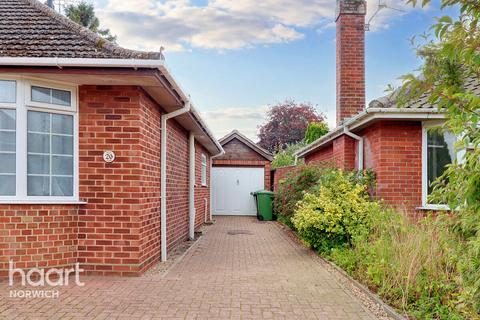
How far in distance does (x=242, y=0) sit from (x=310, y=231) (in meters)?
7.10

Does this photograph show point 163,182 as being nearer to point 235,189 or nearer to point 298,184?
point 298,184

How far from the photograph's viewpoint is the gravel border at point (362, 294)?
474 centimetres

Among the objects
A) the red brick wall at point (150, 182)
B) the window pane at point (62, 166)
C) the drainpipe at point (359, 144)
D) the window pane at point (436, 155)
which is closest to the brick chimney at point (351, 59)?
the drainpipe at point (359, 144)

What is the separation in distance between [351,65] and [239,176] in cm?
884

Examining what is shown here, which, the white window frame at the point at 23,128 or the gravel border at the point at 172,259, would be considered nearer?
the white window frame at the point at 23,128

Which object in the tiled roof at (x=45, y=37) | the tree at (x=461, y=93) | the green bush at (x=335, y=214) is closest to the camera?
the tree at (x=461, y=93)

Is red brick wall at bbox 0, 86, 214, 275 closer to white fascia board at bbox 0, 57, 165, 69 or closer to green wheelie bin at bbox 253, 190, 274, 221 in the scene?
white fascia board at bbox 0, 57, 165, 69

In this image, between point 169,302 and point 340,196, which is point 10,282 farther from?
point 340,196

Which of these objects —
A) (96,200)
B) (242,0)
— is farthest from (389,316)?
(242,0)

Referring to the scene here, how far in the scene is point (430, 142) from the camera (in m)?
8.62

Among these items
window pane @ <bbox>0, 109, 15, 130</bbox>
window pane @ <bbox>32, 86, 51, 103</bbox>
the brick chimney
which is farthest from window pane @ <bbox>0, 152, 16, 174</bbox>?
the brick chimney

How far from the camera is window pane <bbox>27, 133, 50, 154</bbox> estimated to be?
603 centimetres

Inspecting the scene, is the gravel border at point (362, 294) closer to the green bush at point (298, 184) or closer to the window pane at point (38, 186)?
the green bush at point (298, 184)

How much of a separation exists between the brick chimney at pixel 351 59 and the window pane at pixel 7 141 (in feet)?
28.9
